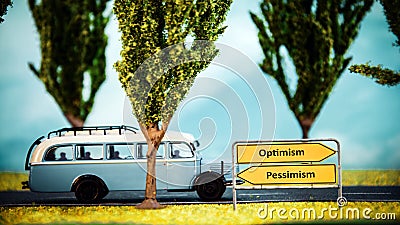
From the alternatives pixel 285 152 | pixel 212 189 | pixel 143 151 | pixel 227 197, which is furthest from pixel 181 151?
pixel 285 152

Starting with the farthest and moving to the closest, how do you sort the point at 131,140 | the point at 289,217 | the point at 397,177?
the point at 397,177 < the point at 131,140 < the point at 289,217

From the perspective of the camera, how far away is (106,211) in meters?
16.3

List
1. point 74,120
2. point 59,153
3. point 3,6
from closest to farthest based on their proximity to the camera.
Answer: point 3,6, point 74,120, point 59,153

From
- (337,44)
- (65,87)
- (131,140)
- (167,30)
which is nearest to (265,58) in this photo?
(337,44)

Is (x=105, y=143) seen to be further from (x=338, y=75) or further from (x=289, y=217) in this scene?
(x=338, y=75)

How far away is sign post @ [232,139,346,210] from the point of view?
1523 centimetres

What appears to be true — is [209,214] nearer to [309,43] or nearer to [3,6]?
[309,43]

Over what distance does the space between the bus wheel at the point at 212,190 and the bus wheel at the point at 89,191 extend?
354 centimetres

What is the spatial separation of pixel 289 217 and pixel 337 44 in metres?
6.97

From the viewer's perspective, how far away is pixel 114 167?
744 inches

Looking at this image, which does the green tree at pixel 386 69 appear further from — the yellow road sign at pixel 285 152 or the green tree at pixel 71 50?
the green tree at pixel 71 50

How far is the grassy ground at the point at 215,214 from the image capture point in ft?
47.0

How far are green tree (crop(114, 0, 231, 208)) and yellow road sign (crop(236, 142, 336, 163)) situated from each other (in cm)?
272
